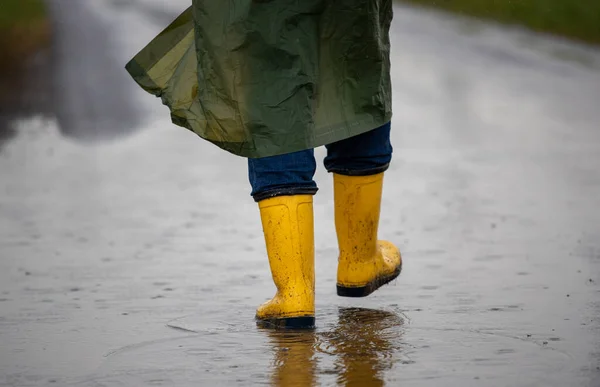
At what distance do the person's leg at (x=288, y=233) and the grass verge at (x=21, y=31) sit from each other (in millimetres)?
10741

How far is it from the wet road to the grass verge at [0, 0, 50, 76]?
4.37 m

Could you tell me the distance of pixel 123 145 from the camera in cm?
962

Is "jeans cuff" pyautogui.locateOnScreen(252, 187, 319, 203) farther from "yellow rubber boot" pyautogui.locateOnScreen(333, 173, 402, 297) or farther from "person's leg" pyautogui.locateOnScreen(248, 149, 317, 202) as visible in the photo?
"yellow rubber boot" pyautogui.locateOnScreen(333, 173, 402, 297)

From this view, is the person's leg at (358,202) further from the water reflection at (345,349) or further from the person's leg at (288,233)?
the person's leg at (288,233)

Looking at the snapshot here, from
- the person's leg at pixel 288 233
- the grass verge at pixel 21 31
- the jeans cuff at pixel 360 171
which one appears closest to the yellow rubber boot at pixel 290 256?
the person's leg at pixel 288 233

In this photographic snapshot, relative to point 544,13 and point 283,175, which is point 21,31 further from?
point 283,175

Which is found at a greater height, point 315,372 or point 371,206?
point 371,206

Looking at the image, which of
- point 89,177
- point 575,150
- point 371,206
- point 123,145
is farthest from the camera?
point 123,145

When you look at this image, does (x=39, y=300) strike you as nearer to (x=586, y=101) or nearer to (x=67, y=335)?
(x=67, y=335)

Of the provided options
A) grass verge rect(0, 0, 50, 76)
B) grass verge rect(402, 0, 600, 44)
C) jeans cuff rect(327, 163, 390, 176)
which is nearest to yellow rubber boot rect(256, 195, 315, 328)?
jeans cuff rect(327, 163, 390, 176)

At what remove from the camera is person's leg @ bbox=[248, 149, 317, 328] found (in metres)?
4.43

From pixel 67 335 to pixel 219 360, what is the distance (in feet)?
2.30

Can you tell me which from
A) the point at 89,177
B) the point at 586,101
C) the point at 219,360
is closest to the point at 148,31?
the point at 586,101

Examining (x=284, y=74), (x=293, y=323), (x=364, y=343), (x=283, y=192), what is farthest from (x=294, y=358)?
(x=284, y=74)
